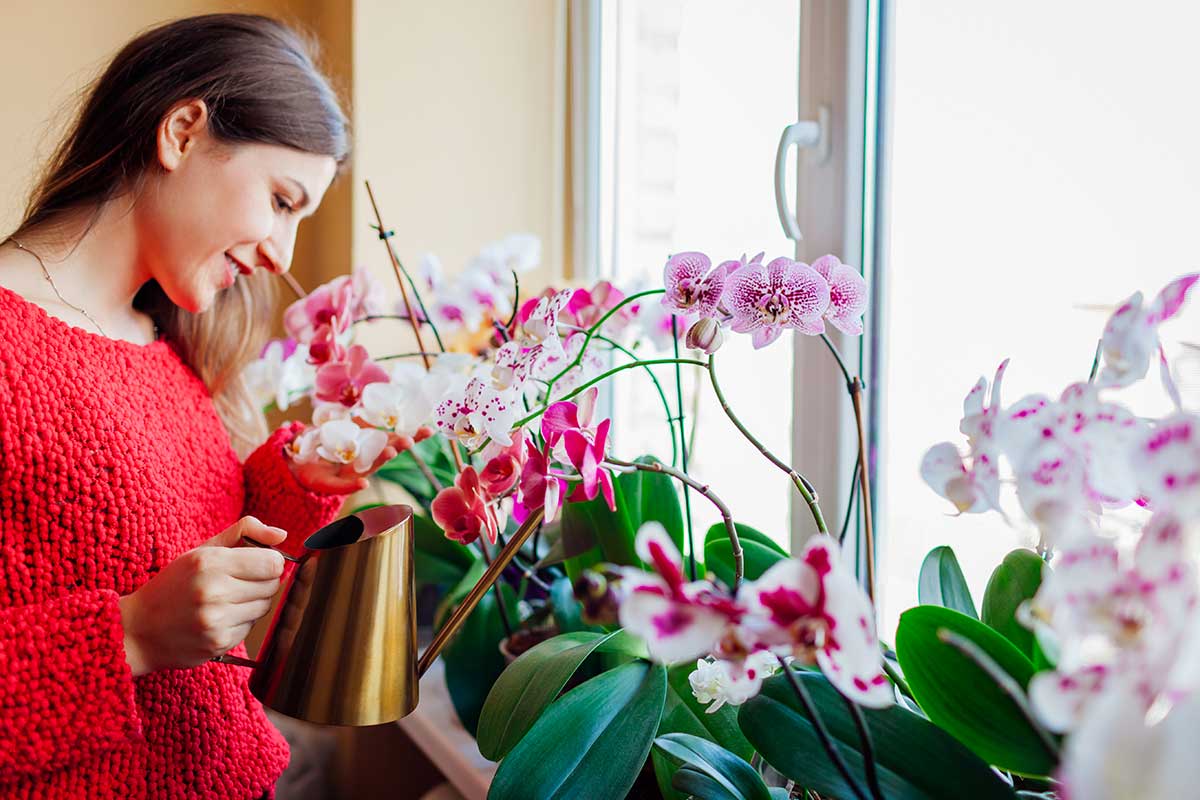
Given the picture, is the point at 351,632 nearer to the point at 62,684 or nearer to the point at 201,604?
the point at 201,604

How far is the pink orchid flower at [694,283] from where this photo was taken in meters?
0.62

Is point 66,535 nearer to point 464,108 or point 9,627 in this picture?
point 9,627

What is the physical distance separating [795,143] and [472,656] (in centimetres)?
68

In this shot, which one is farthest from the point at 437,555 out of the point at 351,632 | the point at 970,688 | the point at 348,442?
the point at 970,688

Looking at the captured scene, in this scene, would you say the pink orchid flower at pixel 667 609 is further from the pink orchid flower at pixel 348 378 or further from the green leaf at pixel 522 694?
the pink orchid flower at pixel 348 378

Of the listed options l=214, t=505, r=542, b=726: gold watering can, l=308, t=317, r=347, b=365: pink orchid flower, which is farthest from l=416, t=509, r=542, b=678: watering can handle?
l=308, t=317, r=347, b=365: pink orchid flower

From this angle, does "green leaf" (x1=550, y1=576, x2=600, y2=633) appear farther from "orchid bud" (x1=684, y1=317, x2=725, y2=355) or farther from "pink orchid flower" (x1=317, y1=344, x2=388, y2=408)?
"orchid bud" (x1=684, y1=317, x2=725, y2=355)

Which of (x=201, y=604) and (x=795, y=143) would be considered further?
(x=795, y=143)

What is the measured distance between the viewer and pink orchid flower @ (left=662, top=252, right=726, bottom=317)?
2.03 ft

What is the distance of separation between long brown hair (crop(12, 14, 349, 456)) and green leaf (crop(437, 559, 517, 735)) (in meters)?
0.42

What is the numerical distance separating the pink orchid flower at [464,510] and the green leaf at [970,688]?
0.29 meters

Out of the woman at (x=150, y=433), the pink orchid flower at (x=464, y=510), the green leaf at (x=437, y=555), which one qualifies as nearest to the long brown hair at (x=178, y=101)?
the woman at (x=150, y=433)

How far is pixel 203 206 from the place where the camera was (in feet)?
2.96

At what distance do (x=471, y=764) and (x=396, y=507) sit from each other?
1.65 feet
